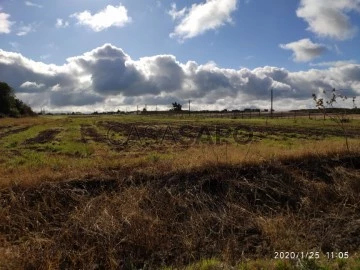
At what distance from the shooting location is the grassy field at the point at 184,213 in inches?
342

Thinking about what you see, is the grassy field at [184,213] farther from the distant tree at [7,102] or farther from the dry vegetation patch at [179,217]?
the distant tree at [7,102]

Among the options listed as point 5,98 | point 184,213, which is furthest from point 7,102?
point 184,213

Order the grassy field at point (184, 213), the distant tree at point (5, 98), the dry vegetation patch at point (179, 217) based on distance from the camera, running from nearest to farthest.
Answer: the grassy field at point (184, 213)
the dry vegetation patch at point (179, 217)
the distant tree at point (5, 98)

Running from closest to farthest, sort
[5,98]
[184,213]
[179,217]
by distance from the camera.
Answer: [179,217] → [184,213] → [5,98]

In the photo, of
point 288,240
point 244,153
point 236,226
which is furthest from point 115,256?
point 244,153

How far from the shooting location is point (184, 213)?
35.6ft

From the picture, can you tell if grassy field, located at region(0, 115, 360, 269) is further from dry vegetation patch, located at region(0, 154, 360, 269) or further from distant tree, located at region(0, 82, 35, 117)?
distant tree, located at region(0, 82, 35, 117)

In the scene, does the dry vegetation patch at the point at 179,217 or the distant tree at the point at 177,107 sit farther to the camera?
the distant tree at the point at 177,107

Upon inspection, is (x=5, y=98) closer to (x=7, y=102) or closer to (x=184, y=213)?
(x=7, y=102)

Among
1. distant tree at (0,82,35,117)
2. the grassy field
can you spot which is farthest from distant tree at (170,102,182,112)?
the grassy field

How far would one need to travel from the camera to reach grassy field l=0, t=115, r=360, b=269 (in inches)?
342

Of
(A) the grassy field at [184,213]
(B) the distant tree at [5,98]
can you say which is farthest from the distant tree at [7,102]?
(A) the grassy field at [184,213]

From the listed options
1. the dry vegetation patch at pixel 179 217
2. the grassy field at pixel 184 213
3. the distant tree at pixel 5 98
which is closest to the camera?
the grassy field at pixel 184 213

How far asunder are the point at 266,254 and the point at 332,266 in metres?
1.52
